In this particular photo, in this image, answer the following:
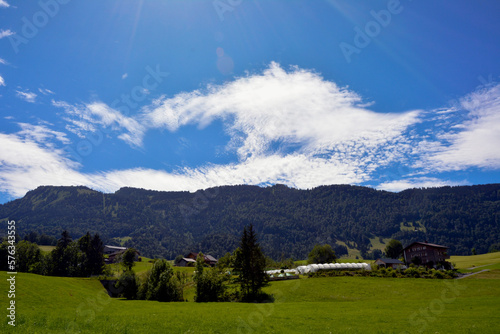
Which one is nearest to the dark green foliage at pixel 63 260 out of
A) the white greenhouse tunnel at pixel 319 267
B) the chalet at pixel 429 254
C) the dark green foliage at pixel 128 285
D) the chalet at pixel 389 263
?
the dark green foliage at pixel 128 285

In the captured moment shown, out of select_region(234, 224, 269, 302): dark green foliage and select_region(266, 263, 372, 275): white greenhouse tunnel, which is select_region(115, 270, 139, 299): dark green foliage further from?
select_region(266, 263, 372, 275): white greenhouse tunnel

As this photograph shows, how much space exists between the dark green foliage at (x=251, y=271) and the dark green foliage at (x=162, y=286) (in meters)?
14.7

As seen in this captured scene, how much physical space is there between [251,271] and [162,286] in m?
20.1

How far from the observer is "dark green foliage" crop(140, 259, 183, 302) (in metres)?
60.6

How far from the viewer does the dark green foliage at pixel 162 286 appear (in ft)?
199

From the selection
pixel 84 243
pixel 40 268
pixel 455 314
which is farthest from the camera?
pixel 84 243

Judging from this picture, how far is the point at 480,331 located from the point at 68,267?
120 meters

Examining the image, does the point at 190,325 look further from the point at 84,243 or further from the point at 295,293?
the point at 84,243

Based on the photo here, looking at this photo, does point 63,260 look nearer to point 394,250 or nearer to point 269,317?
point 269,317

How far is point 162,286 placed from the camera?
60.9 meters

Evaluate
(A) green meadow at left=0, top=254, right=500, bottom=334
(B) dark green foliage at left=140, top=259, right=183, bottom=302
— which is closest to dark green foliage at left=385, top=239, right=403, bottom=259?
(A) green meadow at left=0, top=254, right=500, bottom=334

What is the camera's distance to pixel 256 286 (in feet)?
214

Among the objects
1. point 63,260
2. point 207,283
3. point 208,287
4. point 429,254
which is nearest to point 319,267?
point 429,254

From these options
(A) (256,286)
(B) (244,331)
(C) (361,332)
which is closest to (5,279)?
(B) (244,331)
